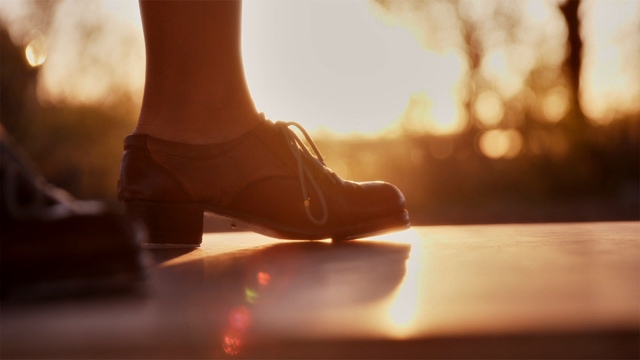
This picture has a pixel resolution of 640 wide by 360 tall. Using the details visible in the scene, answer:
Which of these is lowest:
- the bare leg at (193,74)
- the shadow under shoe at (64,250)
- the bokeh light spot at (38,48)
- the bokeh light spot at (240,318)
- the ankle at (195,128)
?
the bokeh light spot at (240,318)

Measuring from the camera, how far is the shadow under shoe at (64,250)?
0.87 meters

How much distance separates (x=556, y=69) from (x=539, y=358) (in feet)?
42.3

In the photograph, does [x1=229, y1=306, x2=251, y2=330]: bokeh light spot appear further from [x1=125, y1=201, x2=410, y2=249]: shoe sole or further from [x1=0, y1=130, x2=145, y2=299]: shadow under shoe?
[x1=125, y1=201, x2=410, y2=249]: shoe sole

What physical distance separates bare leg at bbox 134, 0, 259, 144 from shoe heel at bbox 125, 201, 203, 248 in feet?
0.48

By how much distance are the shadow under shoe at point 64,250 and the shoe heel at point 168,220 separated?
69 cm

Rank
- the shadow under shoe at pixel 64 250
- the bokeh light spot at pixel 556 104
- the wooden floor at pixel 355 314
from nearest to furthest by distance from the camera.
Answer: the wooden floor at pixel 355 314 < the shadow under shoe at pixel 64 250 < the bokeh light spot at pixel 556 104

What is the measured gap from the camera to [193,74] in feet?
5.48

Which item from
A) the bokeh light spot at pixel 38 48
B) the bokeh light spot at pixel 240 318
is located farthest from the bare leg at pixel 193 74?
the bokeh light spot at pixel 38 48

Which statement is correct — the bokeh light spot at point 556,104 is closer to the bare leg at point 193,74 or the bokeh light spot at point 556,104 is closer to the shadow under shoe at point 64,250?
the bare leg at point 193,74

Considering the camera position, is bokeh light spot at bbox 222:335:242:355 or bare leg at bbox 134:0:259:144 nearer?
bokeh light spot at bbox 222:335:242:355

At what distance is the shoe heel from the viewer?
1606 mm

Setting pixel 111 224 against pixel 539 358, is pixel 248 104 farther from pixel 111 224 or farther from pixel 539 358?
pixel 539 358

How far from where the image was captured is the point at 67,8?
1370 centimetres

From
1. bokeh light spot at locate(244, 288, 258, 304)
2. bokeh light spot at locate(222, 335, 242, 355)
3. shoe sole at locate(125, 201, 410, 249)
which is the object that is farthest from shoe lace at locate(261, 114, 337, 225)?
bokeh light spot at locate(222, 335, 242, 355)
